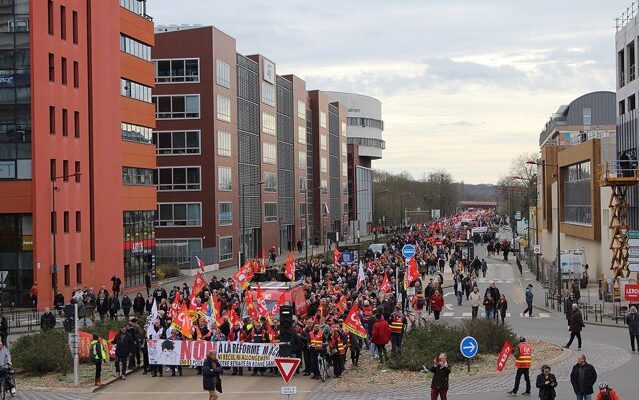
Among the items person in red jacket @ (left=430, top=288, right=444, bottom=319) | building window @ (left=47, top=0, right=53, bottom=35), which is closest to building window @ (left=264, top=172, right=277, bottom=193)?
building window @ (left=47, top=0, right=53, bottom=35)

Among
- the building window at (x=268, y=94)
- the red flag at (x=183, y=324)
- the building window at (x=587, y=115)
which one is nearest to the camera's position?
the red flag at (x=183, y=324)

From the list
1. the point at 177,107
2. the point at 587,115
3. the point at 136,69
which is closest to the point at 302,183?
the point at 587,115

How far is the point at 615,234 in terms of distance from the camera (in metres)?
49.8

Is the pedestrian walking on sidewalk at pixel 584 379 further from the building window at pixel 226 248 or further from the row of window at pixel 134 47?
the building window at pixel 226 248

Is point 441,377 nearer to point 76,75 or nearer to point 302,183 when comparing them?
point 76,75

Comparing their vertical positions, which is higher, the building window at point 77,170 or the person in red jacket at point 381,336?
the building window at point 77,170

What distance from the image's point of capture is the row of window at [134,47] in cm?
6016

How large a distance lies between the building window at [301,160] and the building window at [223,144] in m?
29.8

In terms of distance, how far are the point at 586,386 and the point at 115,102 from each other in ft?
144

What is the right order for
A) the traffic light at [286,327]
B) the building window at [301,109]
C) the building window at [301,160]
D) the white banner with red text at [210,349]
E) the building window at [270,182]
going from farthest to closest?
the building window at [301,109], the building window at [301,160], the building window at [270,182], the white banner with red text at [210,349], the traffic light at [286,327]

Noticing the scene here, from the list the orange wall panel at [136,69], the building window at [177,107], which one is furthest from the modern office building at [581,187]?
the building window at [177,107]

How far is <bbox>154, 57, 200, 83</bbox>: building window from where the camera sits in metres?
80.9

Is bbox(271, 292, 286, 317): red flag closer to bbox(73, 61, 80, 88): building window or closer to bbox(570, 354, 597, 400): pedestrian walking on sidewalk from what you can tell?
bbox(570, 354, 597, 400): pedestrian walking on sidewalk

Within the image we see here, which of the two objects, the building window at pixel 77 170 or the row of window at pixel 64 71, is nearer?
the row of window at pixel 64 71
